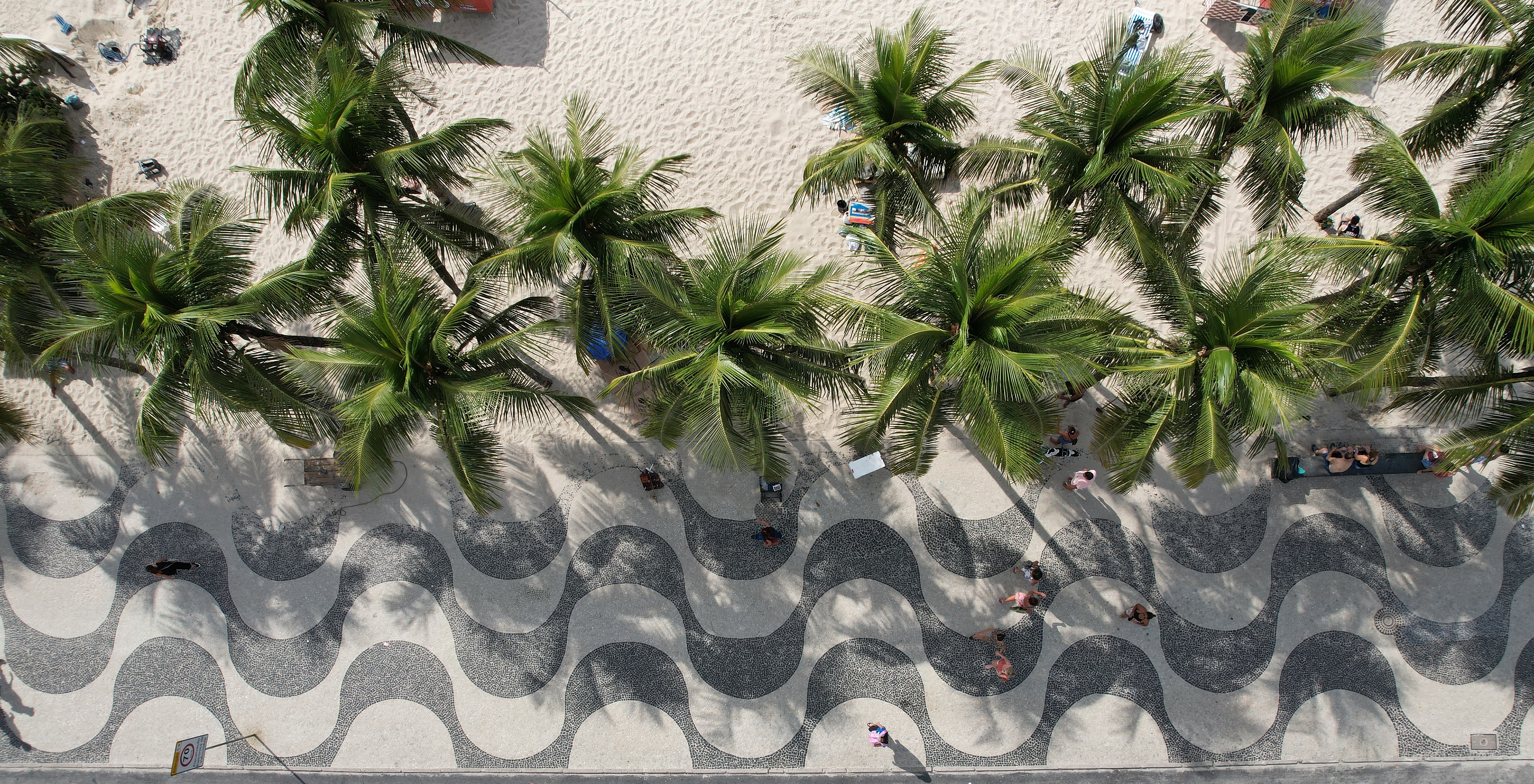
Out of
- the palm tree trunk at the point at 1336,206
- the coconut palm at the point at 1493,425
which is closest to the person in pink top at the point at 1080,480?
the coconut palm at the point at 1493,425

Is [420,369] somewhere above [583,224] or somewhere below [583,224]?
below

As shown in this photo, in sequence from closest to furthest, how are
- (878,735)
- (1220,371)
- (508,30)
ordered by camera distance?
(1220,371) → (878,735) → (508,30)

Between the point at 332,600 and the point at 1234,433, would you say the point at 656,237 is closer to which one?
the point at 332,600

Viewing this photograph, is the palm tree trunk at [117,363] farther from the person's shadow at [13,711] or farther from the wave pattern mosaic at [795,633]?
the person's shadow at [13,711]

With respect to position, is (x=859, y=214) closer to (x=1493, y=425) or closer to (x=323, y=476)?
(x=1493, y=425)

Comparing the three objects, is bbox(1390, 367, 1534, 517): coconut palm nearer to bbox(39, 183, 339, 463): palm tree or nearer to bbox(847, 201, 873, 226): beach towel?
bbox(847, 201, 873, 226): beach towel

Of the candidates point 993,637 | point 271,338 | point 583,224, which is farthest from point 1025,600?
point 271,338

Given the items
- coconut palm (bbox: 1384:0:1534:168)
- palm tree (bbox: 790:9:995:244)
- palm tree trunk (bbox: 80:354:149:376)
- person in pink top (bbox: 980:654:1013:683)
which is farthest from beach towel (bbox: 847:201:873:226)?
palm tree trunk (bbox: 80:354:149:376)
